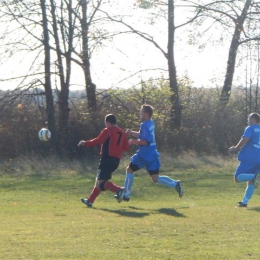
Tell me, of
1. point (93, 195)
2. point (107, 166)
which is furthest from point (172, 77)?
point (107, 166)

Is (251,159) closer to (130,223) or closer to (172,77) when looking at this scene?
(130,223)

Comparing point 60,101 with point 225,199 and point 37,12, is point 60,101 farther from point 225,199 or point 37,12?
point 225,199

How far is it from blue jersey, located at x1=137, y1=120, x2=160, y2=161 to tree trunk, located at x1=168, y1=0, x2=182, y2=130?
53.1ft

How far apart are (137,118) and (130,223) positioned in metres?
17.8

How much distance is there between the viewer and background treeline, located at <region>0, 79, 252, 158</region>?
27.3 metres

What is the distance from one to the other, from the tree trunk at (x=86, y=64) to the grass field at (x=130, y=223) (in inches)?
399

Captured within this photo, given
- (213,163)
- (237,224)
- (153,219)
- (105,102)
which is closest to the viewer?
(237,224)

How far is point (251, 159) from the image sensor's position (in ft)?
43.7

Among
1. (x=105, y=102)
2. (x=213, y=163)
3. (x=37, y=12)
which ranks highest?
(x=37, y=12)

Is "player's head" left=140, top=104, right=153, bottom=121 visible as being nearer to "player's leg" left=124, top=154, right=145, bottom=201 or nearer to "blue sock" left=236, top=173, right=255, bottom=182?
"player's leg" left=124, top=154, right=145, bottom=201

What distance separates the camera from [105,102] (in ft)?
95.7

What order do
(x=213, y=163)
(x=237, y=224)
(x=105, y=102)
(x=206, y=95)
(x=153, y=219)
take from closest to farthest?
(x=237, y=224)
(x=153, y=219)
(x=213, y=163)
(x=105, y=102)
(x=206, y=95)

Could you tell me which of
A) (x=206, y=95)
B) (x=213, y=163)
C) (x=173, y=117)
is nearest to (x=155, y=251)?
(x=213, y=163)

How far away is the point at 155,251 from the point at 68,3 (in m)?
20.9
